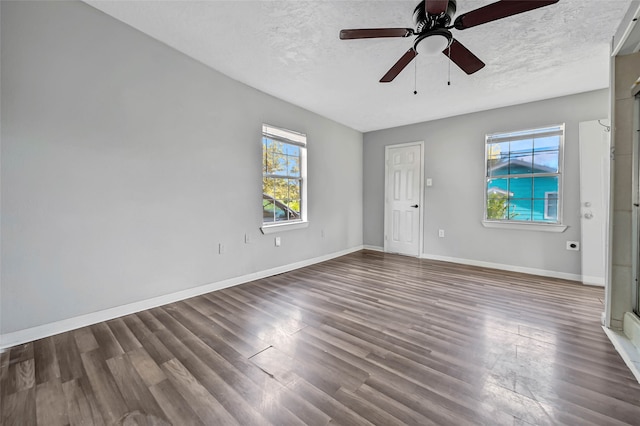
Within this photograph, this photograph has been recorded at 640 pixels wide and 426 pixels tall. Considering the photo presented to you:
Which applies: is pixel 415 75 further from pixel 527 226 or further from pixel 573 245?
pixel 573 245

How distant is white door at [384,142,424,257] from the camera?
4898 mm

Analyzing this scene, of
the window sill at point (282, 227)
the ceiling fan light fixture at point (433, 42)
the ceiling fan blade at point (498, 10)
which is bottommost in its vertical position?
the window sill at point (282, 227)

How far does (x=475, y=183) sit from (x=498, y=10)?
10.6ft

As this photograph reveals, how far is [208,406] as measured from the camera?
1364 mm

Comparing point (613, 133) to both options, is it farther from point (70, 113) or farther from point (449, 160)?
point (70, 113)

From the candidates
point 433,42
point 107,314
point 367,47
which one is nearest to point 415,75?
point 367,47

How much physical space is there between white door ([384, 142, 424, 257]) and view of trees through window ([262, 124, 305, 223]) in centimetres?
200

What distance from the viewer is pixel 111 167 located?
229cm

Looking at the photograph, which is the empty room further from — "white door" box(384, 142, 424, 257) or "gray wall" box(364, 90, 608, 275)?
"white door" box(384, 142, 424, 257)

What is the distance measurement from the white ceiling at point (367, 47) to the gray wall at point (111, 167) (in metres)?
0.38

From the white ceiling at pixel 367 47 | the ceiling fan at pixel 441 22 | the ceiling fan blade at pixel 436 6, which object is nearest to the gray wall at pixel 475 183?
the white ceiling at pixel 367 47

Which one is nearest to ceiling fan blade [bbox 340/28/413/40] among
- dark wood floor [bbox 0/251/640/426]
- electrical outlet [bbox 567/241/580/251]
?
dark wood floor [bbox 0/251/640/426]

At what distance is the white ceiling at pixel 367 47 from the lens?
205 centimetres

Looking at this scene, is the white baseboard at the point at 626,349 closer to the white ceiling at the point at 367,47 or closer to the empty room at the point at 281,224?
the empty room at the point at 281,224
